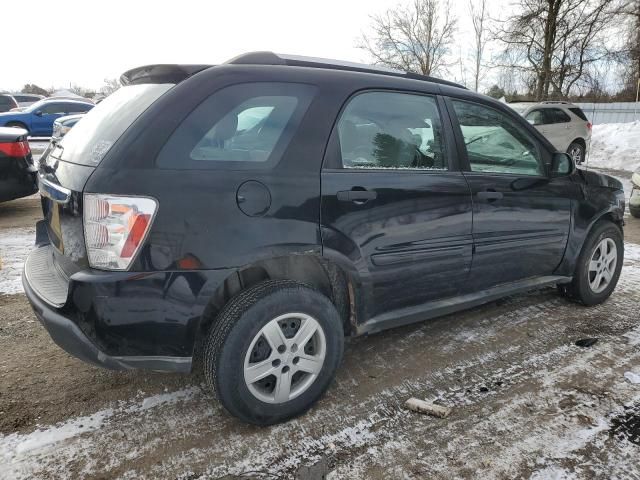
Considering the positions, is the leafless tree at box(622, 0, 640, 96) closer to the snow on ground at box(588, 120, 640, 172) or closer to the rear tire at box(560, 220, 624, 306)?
the snow on ground at box(588, 120, 640, 172)

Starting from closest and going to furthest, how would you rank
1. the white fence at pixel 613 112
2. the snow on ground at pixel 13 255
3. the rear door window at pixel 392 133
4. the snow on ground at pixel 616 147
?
the rear door window at pixel 392 133 → the snow on ground at pixel 13 255 → the snow on ground at pixel 616 147 → the white fence at pixel 613 112

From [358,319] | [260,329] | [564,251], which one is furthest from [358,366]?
[564,251]

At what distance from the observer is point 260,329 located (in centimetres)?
229

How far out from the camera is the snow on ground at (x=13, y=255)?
4207 mm

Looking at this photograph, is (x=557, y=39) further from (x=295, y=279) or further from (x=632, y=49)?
(x=295, y=279)

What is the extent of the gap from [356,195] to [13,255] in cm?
416

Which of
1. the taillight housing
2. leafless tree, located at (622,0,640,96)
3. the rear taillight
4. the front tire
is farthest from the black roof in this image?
leafless tree, located at (622,0,640,96)

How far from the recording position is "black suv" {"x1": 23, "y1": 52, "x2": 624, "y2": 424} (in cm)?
212

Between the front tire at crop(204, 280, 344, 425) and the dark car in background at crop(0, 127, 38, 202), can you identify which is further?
the dark car in background at crop(0, 127, 38, 202)

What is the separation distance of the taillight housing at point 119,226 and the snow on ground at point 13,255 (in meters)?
2.55

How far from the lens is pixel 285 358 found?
7.88 feet

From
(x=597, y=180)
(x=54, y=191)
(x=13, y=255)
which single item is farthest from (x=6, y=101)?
(x=597, y=180)

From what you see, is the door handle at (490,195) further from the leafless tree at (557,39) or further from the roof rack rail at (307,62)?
the leafless tree at (557,39)

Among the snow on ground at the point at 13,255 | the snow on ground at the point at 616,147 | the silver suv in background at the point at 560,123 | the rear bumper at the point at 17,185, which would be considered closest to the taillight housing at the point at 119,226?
the snow on ground at the point at 13,255
